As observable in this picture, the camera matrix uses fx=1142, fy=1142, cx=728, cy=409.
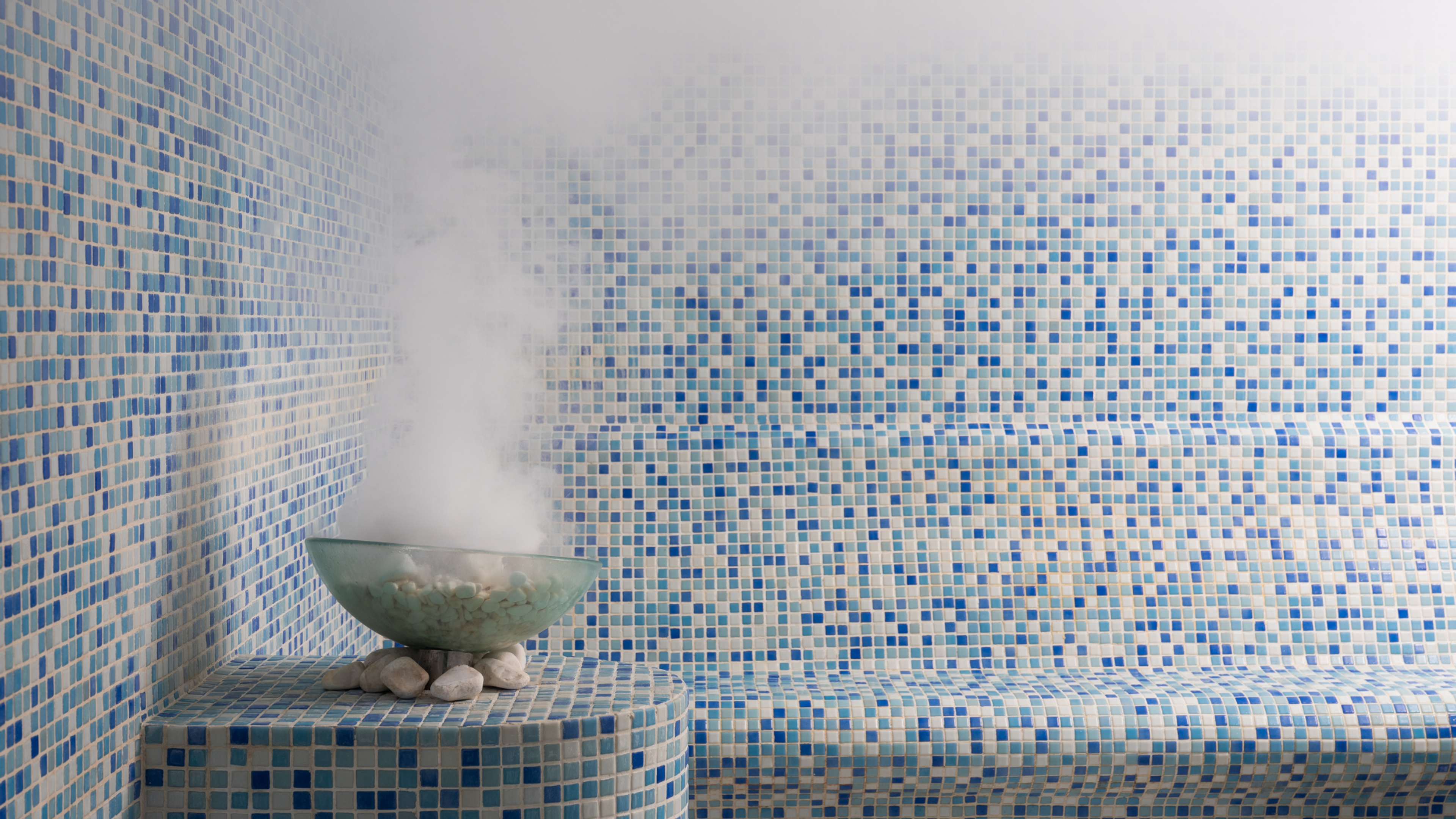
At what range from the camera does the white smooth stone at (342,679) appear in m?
1.58

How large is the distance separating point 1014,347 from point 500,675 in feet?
5.04

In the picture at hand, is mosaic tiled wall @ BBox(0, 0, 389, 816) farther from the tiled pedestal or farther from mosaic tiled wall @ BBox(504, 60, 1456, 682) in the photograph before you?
mosaic tiled wall @ BBox(504, 60, 1456, 682)

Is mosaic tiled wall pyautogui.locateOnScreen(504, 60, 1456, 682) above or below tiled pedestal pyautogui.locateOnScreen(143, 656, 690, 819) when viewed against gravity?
above

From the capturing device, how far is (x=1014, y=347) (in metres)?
2.64

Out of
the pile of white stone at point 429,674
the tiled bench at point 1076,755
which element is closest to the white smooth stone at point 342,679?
the pile of white stone at point 429,674

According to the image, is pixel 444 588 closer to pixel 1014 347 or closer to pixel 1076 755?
pixel 1076 755

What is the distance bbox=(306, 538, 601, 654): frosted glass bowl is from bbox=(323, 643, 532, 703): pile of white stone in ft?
0.10

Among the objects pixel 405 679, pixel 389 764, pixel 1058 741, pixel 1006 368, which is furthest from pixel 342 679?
pixel 1006 368

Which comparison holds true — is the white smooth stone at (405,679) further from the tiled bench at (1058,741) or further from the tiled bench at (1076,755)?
the tiled bench at (1076,755)

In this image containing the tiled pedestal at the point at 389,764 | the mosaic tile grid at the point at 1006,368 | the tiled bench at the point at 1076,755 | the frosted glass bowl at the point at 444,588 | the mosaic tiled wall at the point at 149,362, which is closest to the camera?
the mosaic tiled wall at the point at 149,362

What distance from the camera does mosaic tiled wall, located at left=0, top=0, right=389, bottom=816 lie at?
120 cm

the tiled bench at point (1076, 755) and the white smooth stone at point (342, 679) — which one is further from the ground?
the white smooth stone at point (342, 679)

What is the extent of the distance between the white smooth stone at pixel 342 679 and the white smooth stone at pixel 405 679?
4 centimetres

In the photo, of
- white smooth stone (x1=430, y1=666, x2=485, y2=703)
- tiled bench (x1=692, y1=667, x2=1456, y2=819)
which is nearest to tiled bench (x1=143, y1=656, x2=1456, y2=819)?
tiled bench (x1=692, y1=667, x2=1456, y2=819)
